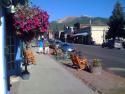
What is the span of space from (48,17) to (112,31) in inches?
2967

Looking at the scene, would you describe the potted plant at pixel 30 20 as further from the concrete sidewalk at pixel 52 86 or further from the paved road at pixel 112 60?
the paved road at pixel 112 60

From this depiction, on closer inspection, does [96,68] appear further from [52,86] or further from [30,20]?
[30,20]

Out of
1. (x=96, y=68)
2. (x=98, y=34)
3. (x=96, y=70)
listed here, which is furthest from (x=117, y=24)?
(x=96, y=70)

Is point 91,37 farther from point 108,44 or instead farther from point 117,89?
point 117,89

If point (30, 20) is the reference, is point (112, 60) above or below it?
below

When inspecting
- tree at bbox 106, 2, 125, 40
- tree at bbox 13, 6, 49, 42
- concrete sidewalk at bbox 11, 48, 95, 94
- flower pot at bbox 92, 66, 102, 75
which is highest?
tree at bbox 106, 2, 125, 40

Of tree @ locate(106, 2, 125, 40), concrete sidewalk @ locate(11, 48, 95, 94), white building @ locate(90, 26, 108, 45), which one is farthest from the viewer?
white building @ locate(90, 26, 108, 45)

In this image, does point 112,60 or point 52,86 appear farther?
point 112,60

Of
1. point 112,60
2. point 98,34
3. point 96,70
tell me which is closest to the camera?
point 96,70

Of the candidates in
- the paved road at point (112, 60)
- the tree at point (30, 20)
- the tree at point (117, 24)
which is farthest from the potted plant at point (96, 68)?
the tree at point (117, 24)

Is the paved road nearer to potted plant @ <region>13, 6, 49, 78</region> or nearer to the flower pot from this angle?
the flower pot

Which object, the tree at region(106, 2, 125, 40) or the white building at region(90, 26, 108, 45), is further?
the white building at region(90, 26, 108, 45)

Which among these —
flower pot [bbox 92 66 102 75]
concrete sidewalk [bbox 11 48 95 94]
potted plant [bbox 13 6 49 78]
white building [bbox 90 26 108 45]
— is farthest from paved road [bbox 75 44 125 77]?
white building [bbox 90 26 108 45]

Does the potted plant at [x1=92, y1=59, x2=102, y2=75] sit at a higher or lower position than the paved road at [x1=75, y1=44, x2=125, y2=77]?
higher
